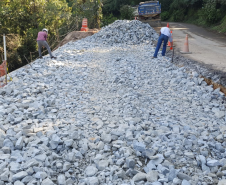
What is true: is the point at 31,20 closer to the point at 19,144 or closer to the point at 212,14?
the point at 212,14

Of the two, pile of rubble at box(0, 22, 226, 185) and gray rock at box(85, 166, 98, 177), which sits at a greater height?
pile of rubble at box(0, 22, 226, 185)

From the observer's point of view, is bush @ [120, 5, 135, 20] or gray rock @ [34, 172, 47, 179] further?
bush @ [120, 5, 135, 20]

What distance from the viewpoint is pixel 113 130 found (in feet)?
13.3

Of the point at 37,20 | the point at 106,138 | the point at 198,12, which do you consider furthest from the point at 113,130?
the point at 198,12

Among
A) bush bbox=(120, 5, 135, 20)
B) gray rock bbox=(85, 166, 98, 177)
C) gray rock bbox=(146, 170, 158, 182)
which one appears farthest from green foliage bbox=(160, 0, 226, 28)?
gray rock bbox=(85, 166, 98, 177)

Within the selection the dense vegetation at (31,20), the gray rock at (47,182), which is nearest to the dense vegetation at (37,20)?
the dense vegetation at (31,20)

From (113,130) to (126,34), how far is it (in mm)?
11909

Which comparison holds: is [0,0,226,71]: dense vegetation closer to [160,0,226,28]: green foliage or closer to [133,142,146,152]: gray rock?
[160,0,226,28]: green foliage

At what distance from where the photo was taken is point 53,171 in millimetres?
3088

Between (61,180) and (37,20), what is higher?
(37,20)

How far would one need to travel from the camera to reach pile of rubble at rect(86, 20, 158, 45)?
14.7 m

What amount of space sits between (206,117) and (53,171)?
315cm

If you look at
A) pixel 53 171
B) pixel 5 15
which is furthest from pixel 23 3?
pixel 53 171

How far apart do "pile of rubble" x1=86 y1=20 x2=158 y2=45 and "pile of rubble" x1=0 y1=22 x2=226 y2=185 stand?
7.58m
